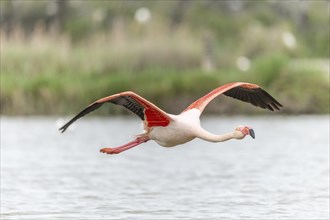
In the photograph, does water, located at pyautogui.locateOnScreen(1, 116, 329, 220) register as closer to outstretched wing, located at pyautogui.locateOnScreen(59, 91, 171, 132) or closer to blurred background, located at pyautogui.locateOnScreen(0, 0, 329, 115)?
blurred background, located at pyautogui.locateOnScreen(0, 0, 329, 115)

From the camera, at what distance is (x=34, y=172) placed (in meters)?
19.8

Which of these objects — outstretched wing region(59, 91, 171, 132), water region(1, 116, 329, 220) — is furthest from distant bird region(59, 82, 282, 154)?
water region(1, 116, 329, 220)

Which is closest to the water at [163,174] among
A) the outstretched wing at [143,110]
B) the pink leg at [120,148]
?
the pink leg at [120,148]

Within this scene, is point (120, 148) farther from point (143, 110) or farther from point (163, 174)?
point (163, 174)

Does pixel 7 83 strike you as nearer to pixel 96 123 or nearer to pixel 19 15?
pixel 96 123

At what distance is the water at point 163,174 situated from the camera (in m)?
14.9

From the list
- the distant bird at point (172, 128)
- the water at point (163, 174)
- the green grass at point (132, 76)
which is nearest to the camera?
the distant bird at point (172, 128)

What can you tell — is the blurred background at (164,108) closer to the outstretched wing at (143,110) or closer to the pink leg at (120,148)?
the pink leg at (120,148)

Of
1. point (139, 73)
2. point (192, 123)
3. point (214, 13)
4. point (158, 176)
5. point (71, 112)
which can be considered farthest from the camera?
point (214, 13)

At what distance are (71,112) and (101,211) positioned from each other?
14.9 metres

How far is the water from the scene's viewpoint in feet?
48.9

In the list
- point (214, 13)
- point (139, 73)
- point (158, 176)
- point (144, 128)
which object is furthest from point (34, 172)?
point (214, 13)

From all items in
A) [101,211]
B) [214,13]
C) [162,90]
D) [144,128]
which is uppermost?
[214,13]

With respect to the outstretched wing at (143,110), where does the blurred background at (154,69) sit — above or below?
above
